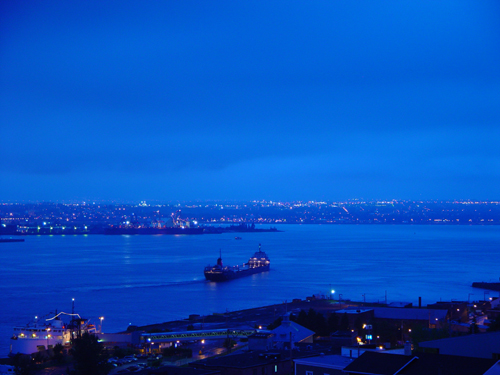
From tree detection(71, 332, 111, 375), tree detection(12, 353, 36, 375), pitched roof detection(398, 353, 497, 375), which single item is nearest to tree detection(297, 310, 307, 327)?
tree detection(12, 353, 36, 375)

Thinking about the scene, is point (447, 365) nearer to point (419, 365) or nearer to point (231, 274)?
point (419, 365)

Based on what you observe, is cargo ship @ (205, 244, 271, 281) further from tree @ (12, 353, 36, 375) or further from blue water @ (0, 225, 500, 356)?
tree @ (12, 353, 36, 375)

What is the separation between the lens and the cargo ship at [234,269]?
23062 mm

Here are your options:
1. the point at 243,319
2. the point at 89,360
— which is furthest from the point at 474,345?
the point at 243,319

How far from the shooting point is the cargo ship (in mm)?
23062

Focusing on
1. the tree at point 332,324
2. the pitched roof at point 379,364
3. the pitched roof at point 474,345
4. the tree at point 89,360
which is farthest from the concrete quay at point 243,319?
the pitched roof at point 379,364

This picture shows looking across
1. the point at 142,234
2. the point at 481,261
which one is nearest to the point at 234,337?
the point at 481,261

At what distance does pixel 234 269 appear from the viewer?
27.1 meters

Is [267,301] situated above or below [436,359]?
below

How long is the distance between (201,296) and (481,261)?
55.0ft

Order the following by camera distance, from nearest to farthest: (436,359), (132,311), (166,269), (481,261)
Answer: (436,359)
(132,311)
(166,269)
(481,261)

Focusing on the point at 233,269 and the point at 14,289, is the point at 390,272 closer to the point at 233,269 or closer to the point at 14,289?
the point at 233,269

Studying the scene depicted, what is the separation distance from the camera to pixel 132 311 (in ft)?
47.9

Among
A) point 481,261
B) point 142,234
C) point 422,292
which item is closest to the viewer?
point 422,292
